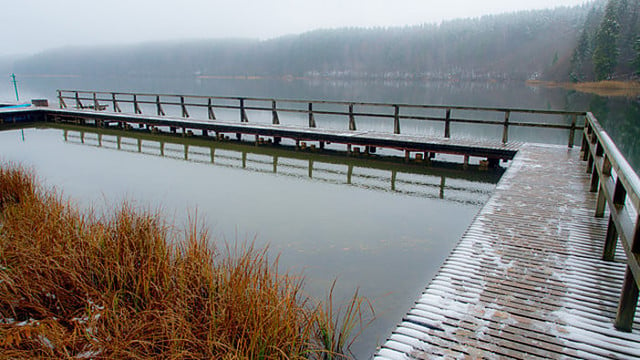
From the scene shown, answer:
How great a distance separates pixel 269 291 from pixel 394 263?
262 cm

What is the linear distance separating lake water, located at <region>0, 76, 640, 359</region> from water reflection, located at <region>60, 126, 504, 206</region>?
27 millimetres

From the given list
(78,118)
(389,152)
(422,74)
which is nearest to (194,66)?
(422,74)

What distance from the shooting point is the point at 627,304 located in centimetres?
286

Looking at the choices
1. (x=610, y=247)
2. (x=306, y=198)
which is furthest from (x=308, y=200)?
(x=610, y=247)

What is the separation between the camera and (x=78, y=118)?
1923cm

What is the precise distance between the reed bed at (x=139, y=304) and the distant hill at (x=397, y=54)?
113 metres

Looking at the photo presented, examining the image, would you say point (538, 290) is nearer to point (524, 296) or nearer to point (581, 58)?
point (524, 296)

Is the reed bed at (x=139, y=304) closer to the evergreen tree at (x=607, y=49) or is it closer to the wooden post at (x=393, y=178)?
the wooden post at (x=393, y=178)

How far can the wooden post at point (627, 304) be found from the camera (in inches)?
110

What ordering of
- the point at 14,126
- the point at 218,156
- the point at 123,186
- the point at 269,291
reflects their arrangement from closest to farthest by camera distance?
the point at 269,291 < the point at 123,186 < the point at 218,156 < the point at 14,126

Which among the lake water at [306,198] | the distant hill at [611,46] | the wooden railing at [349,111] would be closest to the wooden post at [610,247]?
the lake water at [306,198]

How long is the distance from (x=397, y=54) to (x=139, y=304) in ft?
474

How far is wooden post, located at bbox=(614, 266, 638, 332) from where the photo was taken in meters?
2.79

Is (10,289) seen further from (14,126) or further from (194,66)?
(194,66)
